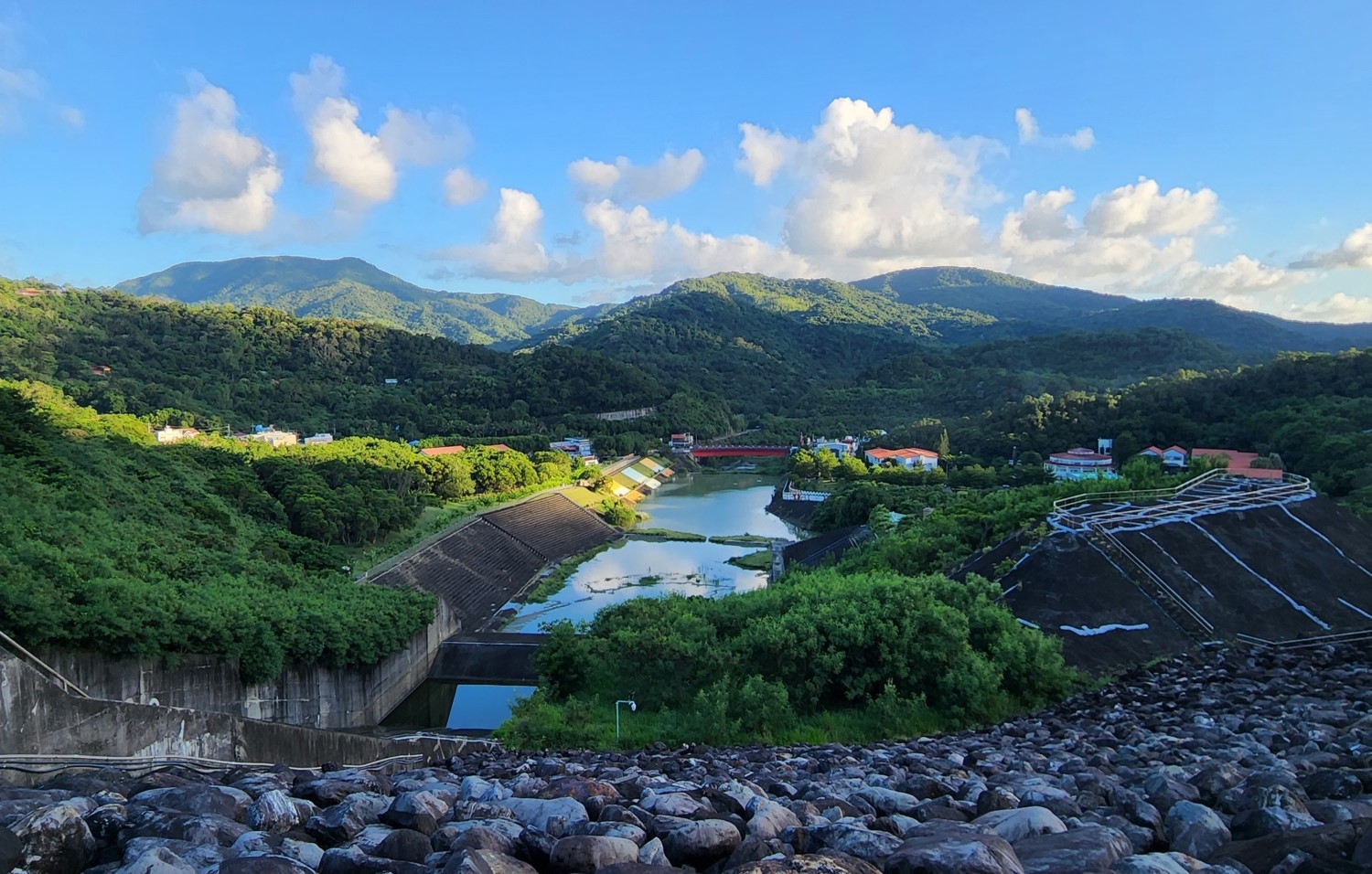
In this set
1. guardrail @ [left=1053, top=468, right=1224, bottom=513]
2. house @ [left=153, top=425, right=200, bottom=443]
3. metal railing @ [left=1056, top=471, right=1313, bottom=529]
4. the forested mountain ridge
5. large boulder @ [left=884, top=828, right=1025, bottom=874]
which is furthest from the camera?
the forested mountain ridge

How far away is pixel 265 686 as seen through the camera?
13.6 meters

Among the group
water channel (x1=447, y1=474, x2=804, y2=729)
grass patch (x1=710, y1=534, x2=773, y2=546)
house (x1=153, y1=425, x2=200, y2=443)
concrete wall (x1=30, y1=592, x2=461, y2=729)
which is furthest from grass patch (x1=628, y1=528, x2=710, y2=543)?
house (x1=153, y1=425, x2=200, y2=443)

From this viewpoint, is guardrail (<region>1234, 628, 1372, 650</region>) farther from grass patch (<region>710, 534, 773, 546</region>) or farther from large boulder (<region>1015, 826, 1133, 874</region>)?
grass patch (<region>710, 534, 773, 546</region>)

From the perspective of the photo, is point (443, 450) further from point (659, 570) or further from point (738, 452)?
point (738, 452)

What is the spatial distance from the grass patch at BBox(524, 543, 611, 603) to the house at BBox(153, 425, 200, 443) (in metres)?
26.0

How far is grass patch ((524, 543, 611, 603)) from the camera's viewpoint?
26.9 meters

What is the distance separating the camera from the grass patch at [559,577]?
2691 centimetres

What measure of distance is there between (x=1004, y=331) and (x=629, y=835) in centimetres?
17821

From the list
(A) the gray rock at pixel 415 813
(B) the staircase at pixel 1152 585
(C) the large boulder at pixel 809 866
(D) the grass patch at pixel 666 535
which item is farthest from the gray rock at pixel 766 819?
(D) the grass patch at pixel 666 535

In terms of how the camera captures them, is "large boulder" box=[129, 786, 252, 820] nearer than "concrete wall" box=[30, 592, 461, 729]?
Yes

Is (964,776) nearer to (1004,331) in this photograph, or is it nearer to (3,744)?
(3,744)

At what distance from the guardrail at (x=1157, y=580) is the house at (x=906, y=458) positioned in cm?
3275

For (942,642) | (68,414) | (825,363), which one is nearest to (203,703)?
(942,642)

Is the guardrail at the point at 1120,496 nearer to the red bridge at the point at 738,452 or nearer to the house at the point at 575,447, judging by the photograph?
the house at the point at 575,447
